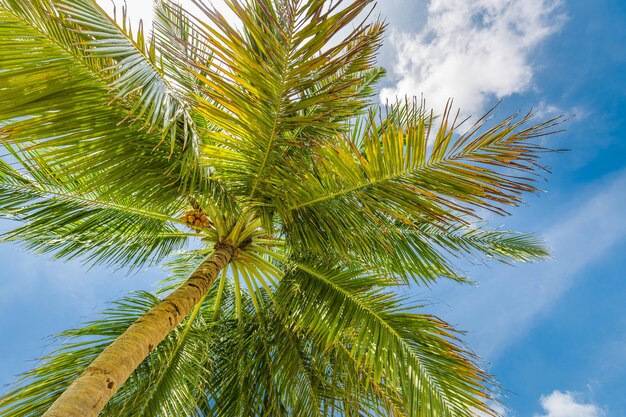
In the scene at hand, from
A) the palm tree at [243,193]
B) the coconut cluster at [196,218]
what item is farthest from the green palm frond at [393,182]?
the coconut cluster at [196,218]

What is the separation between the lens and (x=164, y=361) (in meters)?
3.73

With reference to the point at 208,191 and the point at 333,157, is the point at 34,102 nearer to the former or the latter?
the point at 208,191

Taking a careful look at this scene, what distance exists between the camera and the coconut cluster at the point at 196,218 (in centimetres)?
400

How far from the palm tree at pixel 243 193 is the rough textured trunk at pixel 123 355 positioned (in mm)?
12

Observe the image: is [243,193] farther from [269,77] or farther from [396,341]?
[396,341]

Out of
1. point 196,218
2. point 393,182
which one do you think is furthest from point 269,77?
point 196,218

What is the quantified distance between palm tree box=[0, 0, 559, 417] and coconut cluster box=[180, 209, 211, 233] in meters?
0.01

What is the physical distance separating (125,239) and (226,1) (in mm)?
3165

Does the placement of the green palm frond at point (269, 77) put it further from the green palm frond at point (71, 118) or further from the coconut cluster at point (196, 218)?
the coconut cluster at point (196, 218)

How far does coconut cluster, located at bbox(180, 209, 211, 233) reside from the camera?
400cm

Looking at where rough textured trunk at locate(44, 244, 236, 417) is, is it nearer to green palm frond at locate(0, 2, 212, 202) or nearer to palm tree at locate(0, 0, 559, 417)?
palm tree at locate(0, 0, 559, 417)

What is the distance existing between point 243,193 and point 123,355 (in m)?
1.38

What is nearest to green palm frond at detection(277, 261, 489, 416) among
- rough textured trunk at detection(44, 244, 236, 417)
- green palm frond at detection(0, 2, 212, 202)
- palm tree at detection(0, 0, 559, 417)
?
palm tree at detection(0, 0, 559, 417)

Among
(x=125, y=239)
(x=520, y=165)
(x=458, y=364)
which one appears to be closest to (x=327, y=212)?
(x=520, y=165)
